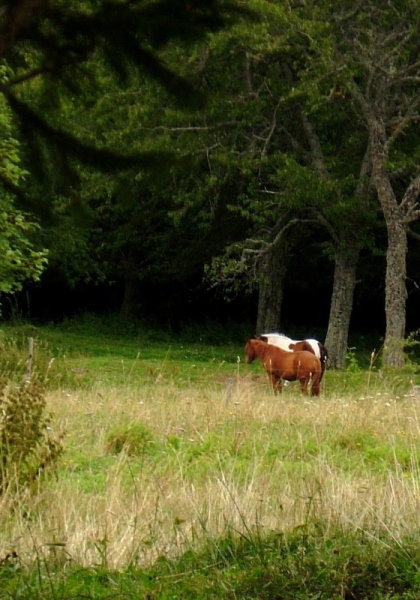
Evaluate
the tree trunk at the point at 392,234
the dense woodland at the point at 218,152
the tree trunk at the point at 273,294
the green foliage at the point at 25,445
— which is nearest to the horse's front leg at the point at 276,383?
the dense woodland at the point at 218,152

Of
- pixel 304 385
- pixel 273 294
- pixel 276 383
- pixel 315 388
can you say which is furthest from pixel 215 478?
pixel 273 294

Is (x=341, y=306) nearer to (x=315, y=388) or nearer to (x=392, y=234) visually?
(x=392, y=234)

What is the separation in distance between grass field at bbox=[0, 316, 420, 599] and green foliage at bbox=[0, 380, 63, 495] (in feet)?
0.59

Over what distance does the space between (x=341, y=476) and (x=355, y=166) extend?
17.8m

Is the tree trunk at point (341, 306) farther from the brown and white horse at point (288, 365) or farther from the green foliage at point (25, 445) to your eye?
the green foliage at point (25, 445)

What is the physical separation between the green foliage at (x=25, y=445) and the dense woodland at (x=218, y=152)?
50.0 inches

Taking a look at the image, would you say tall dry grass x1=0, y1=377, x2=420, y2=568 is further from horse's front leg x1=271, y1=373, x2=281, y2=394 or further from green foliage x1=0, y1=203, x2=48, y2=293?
green foliage x1=0, y1=203, x2=48, y2=293

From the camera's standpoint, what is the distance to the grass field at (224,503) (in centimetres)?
501

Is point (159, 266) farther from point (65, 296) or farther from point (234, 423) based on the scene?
point (234, 423)

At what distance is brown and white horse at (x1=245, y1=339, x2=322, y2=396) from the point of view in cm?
1453

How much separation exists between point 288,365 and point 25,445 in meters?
8.92

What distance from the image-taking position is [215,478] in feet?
22.2

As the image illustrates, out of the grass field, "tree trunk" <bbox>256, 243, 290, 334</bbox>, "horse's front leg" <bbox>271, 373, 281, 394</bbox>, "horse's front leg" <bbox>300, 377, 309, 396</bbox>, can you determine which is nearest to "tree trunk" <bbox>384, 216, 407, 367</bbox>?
"tree trunk" <bbox>256, 243, 290, 334</bbox>

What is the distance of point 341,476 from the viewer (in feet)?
22.5
